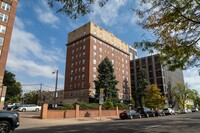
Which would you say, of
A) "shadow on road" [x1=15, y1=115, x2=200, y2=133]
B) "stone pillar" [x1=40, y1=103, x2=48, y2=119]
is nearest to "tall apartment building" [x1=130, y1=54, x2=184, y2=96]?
"stone pillar" [x1=40, y1=103, x2=48, y2=119]

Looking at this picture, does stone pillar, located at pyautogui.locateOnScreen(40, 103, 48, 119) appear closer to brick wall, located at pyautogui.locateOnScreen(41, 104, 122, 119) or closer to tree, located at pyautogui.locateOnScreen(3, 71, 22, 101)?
brick wall, located at pyautogui.locateOnScreen(41, 104, 122, 119)

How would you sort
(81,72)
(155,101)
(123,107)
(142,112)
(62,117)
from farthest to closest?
(81,72)
(155,101)
(123,107)
(142,112)
(62,117)

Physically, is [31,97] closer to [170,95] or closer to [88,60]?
[88,60]

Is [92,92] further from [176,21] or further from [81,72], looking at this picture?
[176,21]

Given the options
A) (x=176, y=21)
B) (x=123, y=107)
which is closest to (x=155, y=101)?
(x=123, y=107)

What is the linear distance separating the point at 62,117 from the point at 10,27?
26.7m

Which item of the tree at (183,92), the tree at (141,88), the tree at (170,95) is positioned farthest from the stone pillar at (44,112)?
the tree at (183,92)

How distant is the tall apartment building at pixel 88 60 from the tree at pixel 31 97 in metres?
35.9

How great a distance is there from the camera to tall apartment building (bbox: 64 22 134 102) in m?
57.8

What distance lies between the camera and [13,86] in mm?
70812

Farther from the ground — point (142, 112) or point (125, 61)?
point (125, 61)

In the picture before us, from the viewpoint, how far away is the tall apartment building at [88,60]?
57844mm

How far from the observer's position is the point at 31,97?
306 feet

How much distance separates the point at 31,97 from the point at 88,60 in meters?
50.0
